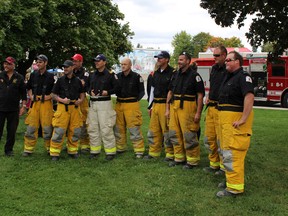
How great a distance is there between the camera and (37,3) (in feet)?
49.7

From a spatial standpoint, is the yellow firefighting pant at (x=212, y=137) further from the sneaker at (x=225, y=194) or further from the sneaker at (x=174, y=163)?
the sneaker at (x=225, y=194)

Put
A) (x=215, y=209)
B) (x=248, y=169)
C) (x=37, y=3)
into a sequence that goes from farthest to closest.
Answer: (x=37, y=3) → (x=248, y=169) → (x=215, y=209)

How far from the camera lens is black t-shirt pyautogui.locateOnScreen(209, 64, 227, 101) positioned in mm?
6250

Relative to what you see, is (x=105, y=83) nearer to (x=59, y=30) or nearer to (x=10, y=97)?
(x=10, y=97)

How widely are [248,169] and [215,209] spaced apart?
223cm

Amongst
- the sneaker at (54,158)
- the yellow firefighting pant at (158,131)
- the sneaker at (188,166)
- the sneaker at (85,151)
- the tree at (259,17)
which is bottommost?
the sneaker at (85,151)

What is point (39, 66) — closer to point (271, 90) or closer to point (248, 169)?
point (248, 169)

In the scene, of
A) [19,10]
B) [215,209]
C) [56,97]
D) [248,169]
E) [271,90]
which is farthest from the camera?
[271,90]

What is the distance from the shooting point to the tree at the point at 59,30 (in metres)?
14.3

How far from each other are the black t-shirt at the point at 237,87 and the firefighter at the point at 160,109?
2084mm

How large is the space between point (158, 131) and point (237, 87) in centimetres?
259

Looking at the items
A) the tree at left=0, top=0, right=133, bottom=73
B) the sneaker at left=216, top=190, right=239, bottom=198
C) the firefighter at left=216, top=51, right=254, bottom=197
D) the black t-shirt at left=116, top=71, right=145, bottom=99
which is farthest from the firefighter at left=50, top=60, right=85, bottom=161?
the tree at left=0, top=0, right=133, bottom=73

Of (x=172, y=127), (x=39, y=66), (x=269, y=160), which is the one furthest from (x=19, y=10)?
(x=269, y=160)

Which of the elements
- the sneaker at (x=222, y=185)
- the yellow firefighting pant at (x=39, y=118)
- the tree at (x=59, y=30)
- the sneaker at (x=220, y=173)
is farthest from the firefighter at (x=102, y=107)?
the tree at (x=59, y=30)
